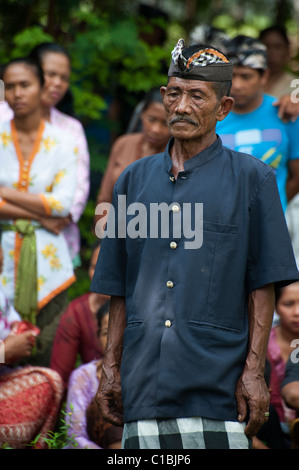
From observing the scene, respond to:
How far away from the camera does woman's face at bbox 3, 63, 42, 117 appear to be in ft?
17.4

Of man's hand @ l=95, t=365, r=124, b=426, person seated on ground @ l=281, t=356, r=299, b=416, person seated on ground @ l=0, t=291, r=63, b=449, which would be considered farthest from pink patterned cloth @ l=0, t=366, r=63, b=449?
person seated on ground @ l=281, t=356, r=299, b=416

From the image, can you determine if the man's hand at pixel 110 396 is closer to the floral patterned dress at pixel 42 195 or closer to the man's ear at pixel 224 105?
the man's ear at pixel 224 105

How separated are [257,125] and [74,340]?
1.83m

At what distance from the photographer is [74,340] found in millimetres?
5203

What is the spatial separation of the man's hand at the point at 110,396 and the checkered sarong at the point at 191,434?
0.22 metres

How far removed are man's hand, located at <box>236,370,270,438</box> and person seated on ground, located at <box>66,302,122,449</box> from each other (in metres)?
1.53

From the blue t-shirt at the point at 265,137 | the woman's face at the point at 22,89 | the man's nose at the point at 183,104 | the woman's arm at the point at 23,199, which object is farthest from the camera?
the woman's face at the point at 22,89

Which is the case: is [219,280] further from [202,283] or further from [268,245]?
[268,245]

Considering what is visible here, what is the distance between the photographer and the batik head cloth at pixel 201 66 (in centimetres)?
310

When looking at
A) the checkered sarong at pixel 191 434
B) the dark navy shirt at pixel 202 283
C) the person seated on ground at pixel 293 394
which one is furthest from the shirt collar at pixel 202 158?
the person seated on ground at pixel 293 394

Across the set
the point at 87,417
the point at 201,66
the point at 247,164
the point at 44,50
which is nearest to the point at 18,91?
the point at 44,50

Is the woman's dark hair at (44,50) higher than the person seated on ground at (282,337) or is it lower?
higher

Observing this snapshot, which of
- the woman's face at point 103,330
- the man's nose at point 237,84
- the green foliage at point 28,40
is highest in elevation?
the green foliage at point 28,40

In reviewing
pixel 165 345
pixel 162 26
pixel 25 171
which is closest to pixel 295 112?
pixel 25 171
